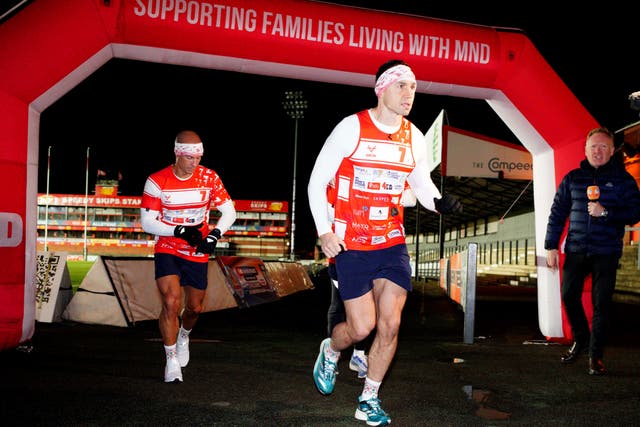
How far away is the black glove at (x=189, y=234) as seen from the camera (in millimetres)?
5027

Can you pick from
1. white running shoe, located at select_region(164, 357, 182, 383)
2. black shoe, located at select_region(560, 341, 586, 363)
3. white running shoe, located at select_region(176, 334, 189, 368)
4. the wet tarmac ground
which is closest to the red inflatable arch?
the wet tarmac ground

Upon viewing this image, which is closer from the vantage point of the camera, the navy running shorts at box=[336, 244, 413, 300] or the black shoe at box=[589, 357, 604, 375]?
the navy running shorts at box=[336, 244, 413, 300]

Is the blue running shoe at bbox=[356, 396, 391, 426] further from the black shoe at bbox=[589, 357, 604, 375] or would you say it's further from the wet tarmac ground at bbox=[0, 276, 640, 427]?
the black shoe at bbox=[589, 357, 604, 375]

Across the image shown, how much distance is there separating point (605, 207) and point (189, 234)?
385cm

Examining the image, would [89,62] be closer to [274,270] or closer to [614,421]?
[614,421]

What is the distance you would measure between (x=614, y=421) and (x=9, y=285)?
18.4 ft

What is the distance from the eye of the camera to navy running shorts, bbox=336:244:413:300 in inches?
152

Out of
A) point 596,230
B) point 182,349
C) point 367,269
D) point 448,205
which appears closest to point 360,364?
point 182,349

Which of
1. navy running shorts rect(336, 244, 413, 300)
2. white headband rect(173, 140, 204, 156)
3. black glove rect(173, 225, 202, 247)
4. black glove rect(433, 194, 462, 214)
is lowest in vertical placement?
navy running shorts rect(336, 244, 413, 300)

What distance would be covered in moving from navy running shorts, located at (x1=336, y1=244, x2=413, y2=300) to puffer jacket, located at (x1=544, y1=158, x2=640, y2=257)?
277 centimetres

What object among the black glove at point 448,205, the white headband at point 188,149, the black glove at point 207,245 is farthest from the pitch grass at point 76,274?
the black glove at point 448,205

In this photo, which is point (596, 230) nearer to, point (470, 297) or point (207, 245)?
point (470, 297)

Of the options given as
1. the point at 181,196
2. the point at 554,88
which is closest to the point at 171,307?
the point at 181,196

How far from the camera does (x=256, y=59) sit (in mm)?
6910
